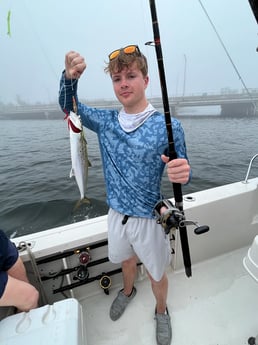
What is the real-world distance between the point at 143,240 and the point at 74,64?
4.28 feet

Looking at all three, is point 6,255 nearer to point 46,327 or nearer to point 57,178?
point 46,327

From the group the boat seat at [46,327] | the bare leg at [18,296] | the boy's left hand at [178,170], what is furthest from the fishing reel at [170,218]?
the bare leg at [18,296]

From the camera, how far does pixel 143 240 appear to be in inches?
63.1

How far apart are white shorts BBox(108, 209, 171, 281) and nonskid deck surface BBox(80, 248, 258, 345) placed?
60 cm

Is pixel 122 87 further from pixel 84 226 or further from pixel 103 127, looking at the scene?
pixel 84 226

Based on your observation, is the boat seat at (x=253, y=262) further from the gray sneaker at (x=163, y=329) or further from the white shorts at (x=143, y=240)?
the gray sneaker at (x=163, y=329)

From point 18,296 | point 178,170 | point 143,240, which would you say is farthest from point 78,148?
point 18,296

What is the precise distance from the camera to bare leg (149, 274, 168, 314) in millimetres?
1777

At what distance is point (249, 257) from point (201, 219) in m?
0.91

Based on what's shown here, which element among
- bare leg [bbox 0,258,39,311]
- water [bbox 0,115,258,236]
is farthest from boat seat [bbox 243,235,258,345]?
water [bbox 0,115,258,236]


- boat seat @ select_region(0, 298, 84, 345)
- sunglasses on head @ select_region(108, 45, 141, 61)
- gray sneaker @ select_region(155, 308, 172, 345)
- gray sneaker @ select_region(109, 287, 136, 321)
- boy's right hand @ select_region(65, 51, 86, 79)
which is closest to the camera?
boat seat @ select_region(0, 298, 84, 345)

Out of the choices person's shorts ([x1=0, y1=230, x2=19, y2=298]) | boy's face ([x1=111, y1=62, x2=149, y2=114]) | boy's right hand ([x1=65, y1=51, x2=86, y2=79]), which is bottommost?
person's shorts ([x1=0, y1=230, x2=19, y2=298])

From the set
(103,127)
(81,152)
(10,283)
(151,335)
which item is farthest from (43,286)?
(103,127)

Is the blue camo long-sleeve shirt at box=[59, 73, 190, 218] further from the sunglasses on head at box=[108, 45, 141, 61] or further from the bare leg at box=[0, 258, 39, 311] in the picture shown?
the bare leg at box=[0, 258, 39, 311]
